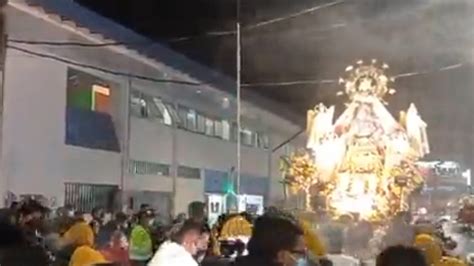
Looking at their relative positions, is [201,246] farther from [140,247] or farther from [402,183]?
[402,183]

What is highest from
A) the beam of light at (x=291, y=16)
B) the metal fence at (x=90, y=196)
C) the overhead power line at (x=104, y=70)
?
the beam of light at (x=291, y=16)

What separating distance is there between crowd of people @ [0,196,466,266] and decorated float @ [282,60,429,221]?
0.63 metres

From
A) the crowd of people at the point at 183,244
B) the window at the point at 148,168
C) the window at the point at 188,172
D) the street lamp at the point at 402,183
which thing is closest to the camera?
the crowd of people at the point at 183,244

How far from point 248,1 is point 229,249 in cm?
346

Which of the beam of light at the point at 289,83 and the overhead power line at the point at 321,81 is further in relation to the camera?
the beam of light at the point at 289,83

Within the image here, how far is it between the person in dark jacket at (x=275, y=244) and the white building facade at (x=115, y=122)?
4.72 meters

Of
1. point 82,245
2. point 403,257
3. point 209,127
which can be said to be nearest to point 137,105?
point 209,127

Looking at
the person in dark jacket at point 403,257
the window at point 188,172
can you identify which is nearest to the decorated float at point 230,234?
the person in dark jacket at point 403,257

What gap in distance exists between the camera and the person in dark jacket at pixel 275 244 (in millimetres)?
2512

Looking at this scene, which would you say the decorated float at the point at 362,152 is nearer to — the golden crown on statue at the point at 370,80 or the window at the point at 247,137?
the golden crown on statue at the point at 370,80

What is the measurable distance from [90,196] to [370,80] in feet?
8.13

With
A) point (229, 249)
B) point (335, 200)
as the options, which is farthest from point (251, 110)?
point (229, 249)

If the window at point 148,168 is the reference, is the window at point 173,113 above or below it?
above

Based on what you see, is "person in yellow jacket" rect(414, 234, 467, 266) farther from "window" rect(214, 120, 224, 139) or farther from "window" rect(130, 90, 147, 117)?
"window" rect(130, 90, 147, 117)
